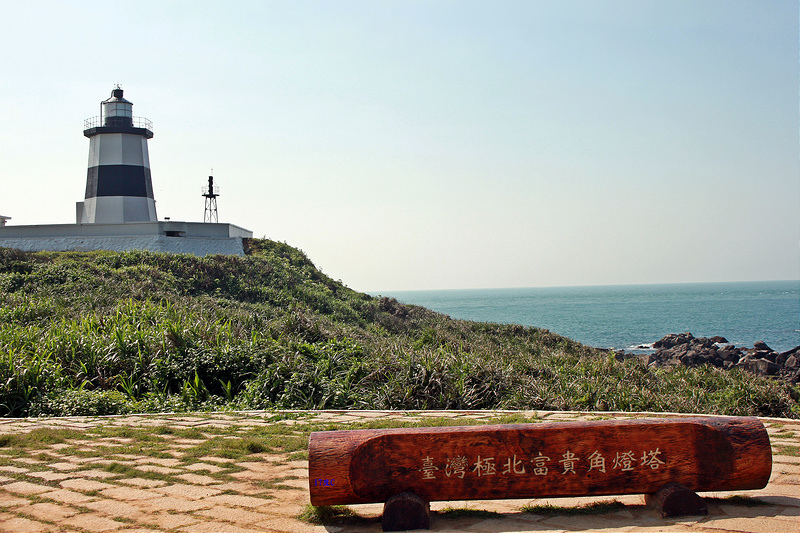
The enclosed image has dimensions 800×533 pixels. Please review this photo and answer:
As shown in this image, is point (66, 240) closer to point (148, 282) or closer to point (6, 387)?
point (148, 282)

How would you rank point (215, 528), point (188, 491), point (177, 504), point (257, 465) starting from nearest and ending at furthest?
point (215, 528)
point (177, 504)
point (188, 491)
point (257, 465)

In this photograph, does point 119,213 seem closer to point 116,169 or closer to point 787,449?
point 116,169

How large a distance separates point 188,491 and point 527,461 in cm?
227

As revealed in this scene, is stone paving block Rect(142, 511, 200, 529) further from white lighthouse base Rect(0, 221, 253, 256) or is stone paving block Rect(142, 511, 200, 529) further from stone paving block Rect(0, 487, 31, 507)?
white lighthouse base Rect(0, 221, 253, 256)

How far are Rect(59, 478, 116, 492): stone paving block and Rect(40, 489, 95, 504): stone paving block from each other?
0.28 ft

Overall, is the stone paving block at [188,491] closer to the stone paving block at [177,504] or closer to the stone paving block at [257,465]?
the stone paving block at [177,504]

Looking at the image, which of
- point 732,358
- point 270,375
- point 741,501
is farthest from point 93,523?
→ point 732,358

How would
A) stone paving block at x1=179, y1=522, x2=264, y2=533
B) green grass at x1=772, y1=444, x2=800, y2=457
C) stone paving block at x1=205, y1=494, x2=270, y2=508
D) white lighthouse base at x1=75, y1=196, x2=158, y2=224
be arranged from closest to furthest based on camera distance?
1. stone paving block at x1=179, y1=522, x2=264, y2=533
2. stone paving block at x1=205, y1=494, x2=270, y2=508
3. green grass at x1=772, y1=444, x2=800, y2=457
4. white lighthouse base at x1=75, y1=196, x2=158, y2=224

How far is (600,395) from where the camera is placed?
8102 mm

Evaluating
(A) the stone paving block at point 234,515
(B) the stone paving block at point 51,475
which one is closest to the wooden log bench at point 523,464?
(A) the stone paving block at point 234,515

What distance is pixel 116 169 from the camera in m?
31.3

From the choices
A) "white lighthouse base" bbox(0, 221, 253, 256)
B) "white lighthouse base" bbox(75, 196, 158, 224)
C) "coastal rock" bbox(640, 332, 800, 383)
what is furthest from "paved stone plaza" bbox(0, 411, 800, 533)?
"white lighthouse base" bbox(75, 196, 158, 224)

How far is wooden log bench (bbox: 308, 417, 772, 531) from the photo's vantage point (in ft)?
11.6

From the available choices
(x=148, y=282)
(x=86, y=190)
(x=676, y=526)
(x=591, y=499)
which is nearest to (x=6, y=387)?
(x=591, y=499)
